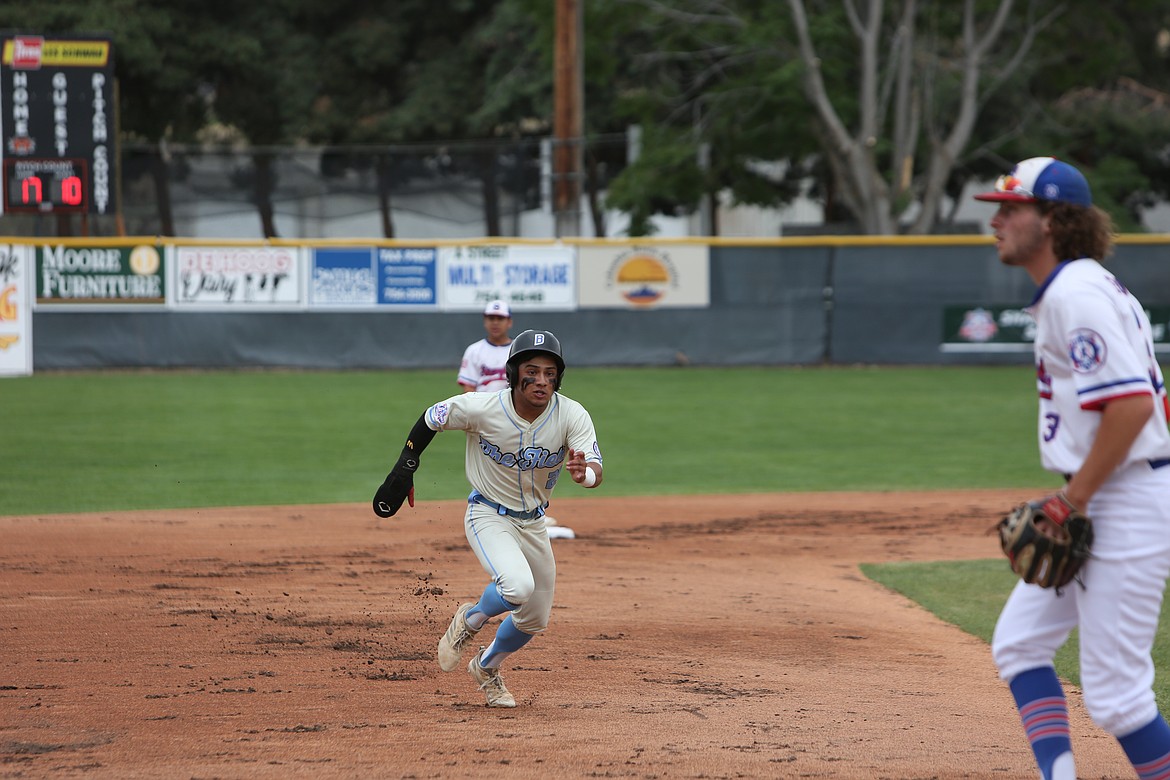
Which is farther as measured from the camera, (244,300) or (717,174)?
(717,174)

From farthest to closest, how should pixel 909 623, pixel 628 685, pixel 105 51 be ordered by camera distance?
pixel 105 51 < pixel 909 623 < pixel 628 685

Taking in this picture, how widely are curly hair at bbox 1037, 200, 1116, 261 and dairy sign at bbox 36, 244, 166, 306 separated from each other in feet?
66.8

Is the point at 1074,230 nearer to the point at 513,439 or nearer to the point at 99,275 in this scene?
the point at 513,439

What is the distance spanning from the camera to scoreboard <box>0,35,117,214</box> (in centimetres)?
2125

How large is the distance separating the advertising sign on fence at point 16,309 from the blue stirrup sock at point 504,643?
1858cm

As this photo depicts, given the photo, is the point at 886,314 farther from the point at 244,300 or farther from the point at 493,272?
the point at 244,300

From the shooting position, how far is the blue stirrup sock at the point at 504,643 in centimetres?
555

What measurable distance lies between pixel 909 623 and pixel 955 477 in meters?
6.19

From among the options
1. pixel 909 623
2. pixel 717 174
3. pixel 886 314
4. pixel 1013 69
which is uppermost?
pixel 1013 69

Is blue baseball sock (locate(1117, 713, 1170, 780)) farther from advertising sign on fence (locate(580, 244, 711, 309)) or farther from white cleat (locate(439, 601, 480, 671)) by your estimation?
advertising sign on fence (locate(580, 244, 711, 309))

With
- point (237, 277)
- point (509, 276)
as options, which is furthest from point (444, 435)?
point (237, 277)

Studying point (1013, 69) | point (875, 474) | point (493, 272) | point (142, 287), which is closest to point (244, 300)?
point (142, 287)

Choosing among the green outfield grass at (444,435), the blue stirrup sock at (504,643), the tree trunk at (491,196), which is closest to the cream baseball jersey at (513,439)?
the blue stirrup sock at (504,643)

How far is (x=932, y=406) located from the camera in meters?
18.6
